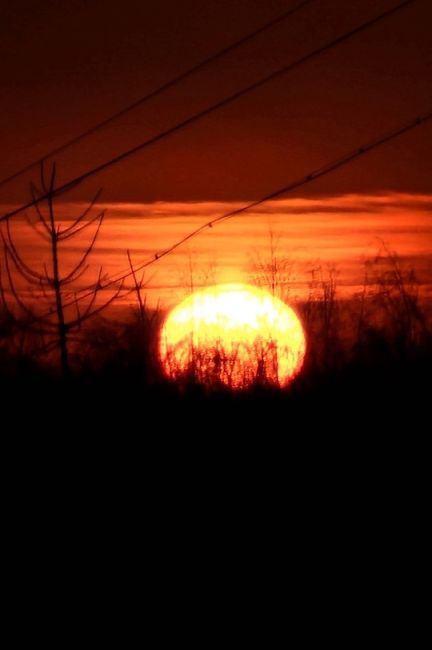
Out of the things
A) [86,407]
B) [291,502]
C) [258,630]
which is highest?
[86,407]

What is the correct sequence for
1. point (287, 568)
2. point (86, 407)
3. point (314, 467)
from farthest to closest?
point (86, 407) < point (314, 467) < point (287, 568)

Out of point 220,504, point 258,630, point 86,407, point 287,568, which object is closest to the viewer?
point 258,630

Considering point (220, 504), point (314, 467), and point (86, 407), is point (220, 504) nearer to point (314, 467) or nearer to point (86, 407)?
point (314, 467)

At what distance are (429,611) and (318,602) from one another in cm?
47

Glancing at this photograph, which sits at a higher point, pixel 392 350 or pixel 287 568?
pixel 392 350

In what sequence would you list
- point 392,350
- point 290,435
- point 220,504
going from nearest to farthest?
point 220,504 → point 290,435 → point 392,350

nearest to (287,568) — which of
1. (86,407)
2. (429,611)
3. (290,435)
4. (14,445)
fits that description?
(429,611)

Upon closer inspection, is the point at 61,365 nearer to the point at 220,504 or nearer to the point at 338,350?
the point at 338,350

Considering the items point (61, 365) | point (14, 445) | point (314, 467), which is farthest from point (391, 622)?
point (61, 365)

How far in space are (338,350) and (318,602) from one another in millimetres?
5999

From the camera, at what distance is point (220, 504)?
254 inches

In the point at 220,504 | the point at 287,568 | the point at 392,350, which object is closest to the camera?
the point at 287,568

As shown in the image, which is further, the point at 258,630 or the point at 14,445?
the point at 14,445

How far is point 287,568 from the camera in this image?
18.0ft
